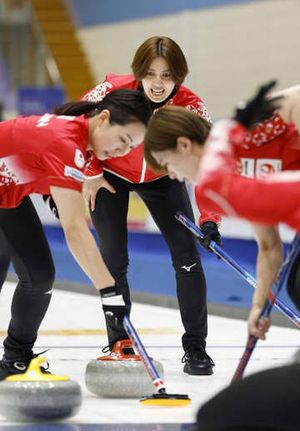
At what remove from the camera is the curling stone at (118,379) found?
4.16 m

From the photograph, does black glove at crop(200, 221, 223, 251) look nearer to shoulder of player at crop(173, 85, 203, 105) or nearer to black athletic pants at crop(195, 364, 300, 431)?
shoulder of player at crop(173, 85, 203, 105)

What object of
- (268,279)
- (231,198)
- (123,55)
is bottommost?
(123,55)

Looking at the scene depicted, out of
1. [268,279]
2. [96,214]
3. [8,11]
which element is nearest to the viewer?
[268,279]

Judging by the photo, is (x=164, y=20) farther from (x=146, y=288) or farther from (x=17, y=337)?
(x=17, y=337)

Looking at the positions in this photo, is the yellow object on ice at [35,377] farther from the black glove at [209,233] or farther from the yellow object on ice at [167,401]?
the black glove at [209,233]

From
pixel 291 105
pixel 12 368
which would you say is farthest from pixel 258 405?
pixel 12 368

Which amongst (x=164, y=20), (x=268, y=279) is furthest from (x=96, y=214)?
(x=164, y=20)

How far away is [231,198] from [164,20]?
1052 centimetres

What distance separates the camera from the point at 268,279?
316 cm

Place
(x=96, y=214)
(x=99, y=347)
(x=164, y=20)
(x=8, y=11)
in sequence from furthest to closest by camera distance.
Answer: (x=8, y=11)
(x=164, y=20)
(x=99, y=347)
(x=96, y=214)

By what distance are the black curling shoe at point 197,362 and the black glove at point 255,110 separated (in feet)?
6.92

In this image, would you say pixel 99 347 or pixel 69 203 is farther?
pixel 99 347

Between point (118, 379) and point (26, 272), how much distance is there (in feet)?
1.63

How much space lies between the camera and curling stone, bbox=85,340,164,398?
164 inches
